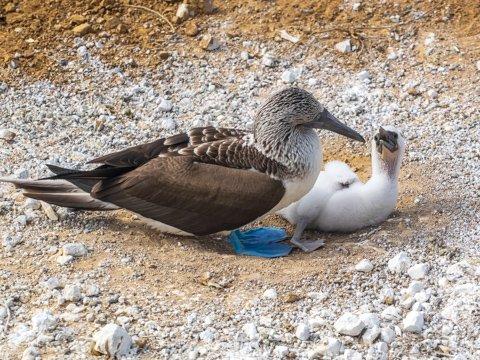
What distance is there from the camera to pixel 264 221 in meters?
8.55

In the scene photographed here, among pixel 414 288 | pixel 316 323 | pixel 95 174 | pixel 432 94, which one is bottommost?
pixel 414 288

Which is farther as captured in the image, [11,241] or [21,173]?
[21,173]

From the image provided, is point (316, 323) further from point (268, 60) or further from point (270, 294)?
point (268, 60)

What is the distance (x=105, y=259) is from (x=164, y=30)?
395 cm

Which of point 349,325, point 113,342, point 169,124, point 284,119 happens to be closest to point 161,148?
point 284,119

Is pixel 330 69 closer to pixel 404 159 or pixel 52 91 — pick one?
pixel 404 159

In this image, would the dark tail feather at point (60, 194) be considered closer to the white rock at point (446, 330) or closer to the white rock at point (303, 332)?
the white rock at point (303, 332)

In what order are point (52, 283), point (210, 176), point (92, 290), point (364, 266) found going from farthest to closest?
point (210, 176)
point (364, 266)
point (52, 283)
point (92, 290)

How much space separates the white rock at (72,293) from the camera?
655 cm

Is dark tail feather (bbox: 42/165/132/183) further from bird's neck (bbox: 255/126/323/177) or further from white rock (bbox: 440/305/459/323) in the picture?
white rock (bbox: 440/305/459/323)

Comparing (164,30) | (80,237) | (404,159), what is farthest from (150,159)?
(164,30)

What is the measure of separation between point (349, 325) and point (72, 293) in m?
1.96

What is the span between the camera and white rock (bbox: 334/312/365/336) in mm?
6141

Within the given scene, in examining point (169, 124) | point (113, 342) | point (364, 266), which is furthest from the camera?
point (169, 124)
